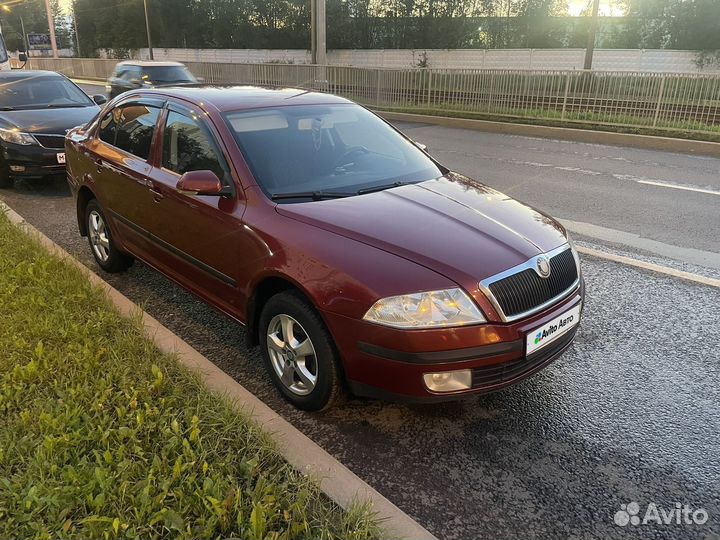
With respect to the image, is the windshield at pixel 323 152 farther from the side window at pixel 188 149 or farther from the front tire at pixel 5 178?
the front tire at pixel 5 178

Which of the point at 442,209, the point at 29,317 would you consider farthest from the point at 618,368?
the point at 29,317

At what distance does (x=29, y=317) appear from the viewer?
12.4 ft

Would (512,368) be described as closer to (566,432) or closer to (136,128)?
(566,432)

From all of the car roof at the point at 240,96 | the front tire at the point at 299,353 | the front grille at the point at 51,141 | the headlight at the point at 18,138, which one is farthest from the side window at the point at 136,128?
the headlight at the point at 18,138

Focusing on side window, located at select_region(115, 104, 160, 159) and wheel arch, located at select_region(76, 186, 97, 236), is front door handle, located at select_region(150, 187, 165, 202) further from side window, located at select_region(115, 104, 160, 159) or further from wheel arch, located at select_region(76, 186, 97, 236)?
wheel arch, located at select_region(76, 186, 97, 236)

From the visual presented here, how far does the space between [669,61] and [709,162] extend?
88.2ft

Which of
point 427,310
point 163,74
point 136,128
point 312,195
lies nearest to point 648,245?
point 312,195

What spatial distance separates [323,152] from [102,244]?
2458mm

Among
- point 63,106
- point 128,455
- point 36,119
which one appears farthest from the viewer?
point 63,106

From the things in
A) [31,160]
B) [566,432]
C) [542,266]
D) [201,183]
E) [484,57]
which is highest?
[484,57]

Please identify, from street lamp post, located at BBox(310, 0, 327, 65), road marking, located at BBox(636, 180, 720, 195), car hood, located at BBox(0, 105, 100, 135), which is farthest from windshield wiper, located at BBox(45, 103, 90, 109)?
street lamp post, located at BBox(310, 0, 327, 65)

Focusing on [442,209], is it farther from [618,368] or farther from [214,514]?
[214,514]

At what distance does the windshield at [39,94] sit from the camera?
28.9ft

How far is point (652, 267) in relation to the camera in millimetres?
5137
